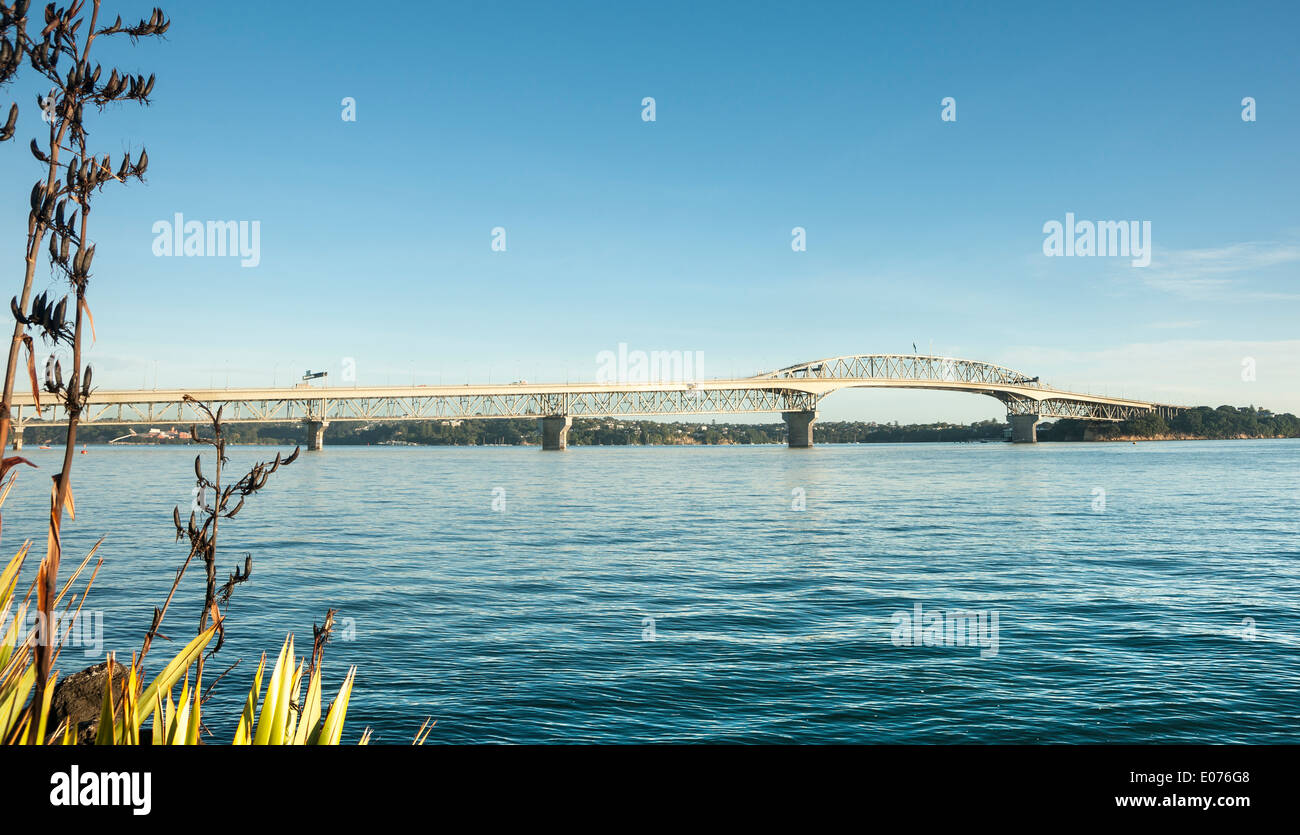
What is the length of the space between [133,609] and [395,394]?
386 feet

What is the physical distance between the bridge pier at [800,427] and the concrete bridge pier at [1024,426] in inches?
2035

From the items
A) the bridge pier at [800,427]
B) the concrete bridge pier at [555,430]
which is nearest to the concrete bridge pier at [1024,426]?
the bridge pier at [800,427]

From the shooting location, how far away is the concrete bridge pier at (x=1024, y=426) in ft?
601

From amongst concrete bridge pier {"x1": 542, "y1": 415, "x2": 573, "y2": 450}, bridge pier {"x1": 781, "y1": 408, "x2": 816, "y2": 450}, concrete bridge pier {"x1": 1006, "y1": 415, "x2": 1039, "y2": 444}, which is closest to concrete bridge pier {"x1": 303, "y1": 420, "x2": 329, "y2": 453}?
concrete bridge pier {"x1": 542, "y1": 415, "x2": 573, "y2": 450}

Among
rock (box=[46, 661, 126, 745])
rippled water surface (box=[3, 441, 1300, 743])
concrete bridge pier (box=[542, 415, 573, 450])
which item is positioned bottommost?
rippled water surface (box=[3, 441, 1300, 743])

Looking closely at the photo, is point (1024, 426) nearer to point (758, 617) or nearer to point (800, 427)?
point (800, 427)

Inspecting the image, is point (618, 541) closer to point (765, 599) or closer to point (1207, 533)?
point (765, 599)

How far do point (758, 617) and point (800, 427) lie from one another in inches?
5598

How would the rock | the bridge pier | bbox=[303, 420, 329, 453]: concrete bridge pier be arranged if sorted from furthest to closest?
the bridge pier
bbox=[303, 420, 329, 453]: concrete bridge pier
the rock

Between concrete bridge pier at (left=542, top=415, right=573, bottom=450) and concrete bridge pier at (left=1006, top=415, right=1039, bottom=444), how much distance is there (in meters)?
94.0

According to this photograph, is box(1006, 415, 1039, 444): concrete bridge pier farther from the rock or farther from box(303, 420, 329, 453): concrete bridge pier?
the rock

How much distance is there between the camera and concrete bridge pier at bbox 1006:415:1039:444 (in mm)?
183125

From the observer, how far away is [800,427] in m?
159
